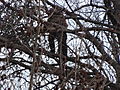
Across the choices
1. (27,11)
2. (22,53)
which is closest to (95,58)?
(22,53)

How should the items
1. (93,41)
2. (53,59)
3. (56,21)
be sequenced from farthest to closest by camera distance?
(93,41)
(53,59)
(56,21)

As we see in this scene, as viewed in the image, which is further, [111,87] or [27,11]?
[111,87]

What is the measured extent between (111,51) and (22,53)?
1.62 metres

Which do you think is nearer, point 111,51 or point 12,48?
point 12,48

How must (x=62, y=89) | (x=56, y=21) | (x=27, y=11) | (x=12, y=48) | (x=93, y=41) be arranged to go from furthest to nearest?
(x=93, y=41) → (x=56, y=21) → (x=12, y=48) → (x=27, y=11) → (x=62, y=89)

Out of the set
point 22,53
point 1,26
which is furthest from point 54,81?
point 1,26

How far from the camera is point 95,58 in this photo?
6.19 metres

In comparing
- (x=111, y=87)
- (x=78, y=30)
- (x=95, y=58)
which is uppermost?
(x=78, y=30)

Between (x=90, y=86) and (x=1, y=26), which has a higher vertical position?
(x=1, y=26)

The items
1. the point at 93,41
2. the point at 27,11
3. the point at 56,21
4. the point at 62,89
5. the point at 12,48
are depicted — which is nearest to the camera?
the point at 62,89

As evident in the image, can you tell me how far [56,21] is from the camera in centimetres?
591

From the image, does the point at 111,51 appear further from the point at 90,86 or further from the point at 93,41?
the point at 90,86

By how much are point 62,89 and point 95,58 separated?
1816 millimetres

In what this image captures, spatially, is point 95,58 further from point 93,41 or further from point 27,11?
point 27,11
